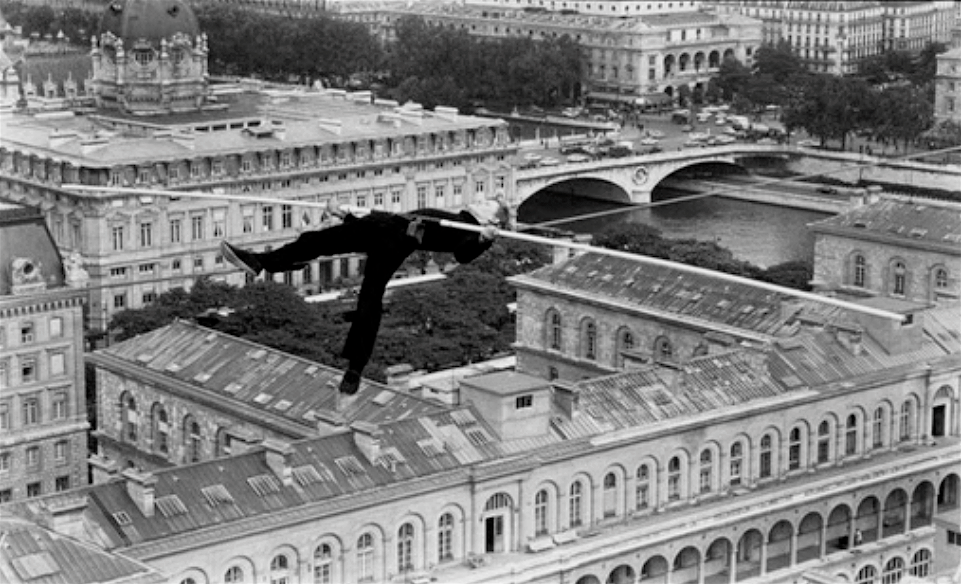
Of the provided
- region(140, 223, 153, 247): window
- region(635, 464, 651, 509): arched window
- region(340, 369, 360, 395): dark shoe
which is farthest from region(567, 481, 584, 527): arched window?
region(140, 223, 153, 247): window

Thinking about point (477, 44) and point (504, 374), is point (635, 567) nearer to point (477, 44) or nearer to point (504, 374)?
point (504, 374)

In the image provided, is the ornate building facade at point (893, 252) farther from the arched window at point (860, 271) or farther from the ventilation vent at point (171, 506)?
the ventilation vent at point (171, 506)

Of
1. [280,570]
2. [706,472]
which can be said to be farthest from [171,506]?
[706,472]

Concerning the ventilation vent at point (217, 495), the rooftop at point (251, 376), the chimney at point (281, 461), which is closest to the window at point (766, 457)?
the rooftop at point (251, 376)

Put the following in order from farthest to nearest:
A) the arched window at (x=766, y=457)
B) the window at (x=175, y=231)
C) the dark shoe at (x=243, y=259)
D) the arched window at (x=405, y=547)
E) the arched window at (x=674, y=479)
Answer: the window at (x=175, y=231)
the arched window at (x=766, y=457)
the arched window at (x=674, y=479)
the arched window at (x=405, y=547)
the dark shoe at (x=243, y=259)

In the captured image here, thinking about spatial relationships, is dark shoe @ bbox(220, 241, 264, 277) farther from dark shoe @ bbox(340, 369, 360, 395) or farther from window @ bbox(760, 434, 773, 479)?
window @ bbox(760, 434, 773, 479)

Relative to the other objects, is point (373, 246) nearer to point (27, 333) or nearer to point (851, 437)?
point (851, 437)
